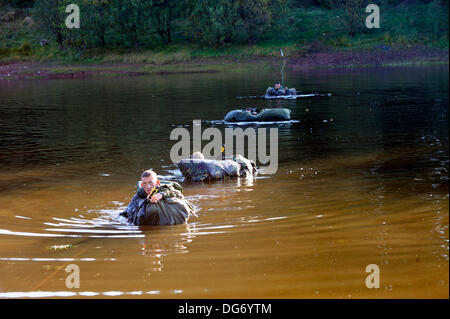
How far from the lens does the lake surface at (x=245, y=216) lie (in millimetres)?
7621

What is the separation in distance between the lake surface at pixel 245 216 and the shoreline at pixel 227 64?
34184mm

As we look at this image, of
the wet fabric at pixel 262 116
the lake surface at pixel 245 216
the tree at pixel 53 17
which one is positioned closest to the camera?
the lake surface at pixel 245 216

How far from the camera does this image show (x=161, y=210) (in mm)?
10555

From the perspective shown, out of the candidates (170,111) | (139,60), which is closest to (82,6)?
(139,60)

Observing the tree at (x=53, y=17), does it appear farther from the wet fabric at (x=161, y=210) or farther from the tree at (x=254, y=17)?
the wet fabric at (x=161, y=210)

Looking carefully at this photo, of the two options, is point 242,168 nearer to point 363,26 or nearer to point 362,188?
point 362,188

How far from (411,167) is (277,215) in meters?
4.96

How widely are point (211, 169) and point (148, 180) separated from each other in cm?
408

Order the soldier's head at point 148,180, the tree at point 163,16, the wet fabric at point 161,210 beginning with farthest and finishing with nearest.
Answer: the tree at point 163,16 < the wet fabric at point 161,210 < the soldier's head at point 148,180

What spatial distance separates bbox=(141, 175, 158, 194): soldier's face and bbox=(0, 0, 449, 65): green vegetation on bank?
173 feet

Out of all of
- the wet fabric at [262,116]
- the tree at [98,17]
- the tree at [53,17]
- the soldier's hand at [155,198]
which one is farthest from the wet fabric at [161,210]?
the tree at [53,17]

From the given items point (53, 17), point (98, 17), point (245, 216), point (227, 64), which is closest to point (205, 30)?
point (227, 64)

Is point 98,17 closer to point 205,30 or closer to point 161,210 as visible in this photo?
point 205,30

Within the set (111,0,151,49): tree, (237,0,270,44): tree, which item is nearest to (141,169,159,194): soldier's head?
(237,0,270,44): tree
